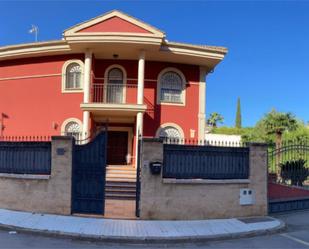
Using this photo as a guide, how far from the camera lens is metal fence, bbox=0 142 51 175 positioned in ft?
36.6

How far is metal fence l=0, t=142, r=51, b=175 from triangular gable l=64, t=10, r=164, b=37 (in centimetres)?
870

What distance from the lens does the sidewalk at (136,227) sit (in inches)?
335

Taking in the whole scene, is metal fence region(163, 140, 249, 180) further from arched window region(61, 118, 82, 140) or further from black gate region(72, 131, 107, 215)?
arched window region(61, 118, 82, 140)

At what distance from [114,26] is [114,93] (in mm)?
Answer: 3661

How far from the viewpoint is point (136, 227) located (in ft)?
30.7

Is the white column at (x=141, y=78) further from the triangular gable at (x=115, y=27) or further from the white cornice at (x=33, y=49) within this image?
the white cornice at (x=33, y=49)

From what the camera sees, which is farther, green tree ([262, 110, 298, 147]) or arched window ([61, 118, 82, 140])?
green tree ([262, 110, 298, 147])

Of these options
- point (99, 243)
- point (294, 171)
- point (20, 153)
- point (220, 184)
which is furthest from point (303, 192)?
point (20, 153)

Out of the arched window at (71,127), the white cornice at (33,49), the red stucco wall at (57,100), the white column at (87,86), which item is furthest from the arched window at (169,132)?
the white cornice at (33,49)

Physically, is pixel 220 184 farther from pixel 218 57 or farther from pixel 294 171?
pixel 218 57

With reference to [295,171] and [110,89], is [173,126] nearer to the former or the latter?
[110,89]

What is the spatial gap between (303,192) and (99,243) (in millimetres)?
8811

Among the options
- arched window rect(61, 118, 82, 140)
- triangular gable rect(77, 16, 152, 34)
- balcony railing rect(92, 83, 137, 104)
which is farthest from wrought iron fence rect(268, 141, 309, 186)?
arched window rect(61, 118, 82, 140)

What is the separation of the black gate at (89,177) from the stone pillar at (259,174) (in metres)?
4.50
